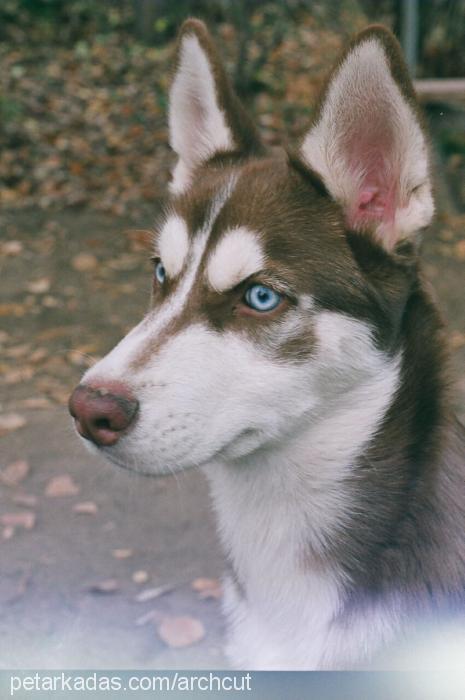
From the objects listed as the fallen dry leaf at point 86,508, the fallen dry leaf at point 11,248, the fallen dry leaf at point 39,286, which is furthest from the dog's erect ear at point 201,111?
the fallen dry leaf at point 11,248

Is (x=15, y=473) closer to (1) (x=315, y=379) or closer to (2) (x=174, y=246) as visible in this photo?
(2) (x=174, y=246)

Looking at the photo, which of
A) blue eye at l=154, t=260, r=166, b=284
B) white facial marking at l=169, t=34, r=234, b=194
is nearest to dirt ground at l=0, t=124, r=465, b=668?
blue eye at l=154, t=260, r=166, b=284

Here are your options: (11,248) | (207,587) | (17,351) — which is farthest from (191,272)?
(11,248)

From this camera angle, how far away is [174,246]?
2205mm

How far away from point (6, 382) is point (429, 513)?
3.53 meters

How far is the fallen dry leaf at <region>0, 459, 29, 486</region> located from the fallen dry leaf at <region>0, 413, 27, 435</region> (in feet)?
1.07

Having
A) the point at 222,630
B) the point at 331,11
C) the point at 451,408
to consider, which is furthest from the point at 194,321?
the point at 331,11

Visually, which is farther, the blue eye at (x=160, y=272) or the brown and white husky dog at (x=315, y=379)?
the blue eye at (x=160, y=272)

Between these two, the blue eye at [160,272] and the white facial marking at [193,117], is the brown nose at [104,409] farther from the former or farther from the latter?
the white facial marking at [193,117]

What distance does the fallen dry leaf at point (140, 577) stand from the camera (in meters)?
3.49

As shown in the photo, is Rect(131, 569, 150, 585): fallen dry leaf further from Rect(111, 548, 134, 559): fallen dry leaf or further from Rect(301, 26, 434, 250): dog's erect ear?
Rect(301, 26, 434, 250): dog's erect ear

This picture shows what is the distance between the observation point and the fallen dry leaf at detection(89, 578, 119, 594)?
3.42 m

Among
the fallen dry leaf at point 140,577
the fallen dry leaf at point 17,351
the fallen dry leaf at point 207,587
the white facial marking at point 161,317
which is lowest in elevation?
the fallen dry leaf at point 17,351

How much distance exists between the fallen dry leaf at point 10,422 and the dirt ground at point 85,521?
0.04 ft
